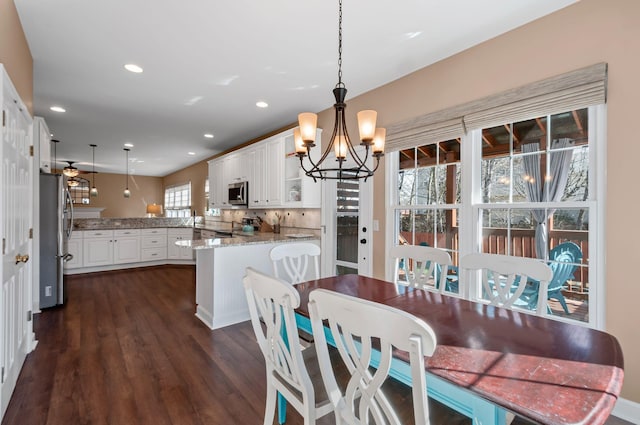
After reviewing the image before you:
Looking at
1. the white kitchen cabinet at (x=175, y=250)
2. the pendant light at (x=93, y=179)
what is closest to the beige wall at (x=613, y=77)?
the white kitchen cabinet at (x=175, y=250)

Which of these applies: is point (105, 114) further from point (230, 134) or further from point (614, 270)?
point (614, 270)

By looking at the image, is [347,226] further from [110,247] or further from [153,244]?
[110,247]

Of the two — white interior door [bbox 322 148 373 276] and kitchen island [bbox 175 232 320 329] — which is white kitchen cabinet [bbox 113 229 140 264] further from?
white interior door [bbox 322 148 373 276]

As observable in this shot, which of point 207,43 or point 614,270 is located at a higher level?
point 207,43

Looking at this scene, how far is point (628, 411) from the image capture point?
6.14 feet

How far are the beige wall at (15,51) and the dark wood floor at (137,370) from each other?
2120mm

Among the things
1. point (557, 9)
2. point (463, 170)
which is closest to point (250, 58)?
point (463, 170)

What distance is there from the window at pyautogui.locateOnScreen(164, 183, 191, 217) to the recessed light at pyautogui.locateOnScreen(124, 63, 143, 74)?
6.39 m

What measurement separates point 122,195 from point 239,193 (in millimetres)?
8097

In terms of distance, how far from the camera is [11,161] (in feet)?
6.39

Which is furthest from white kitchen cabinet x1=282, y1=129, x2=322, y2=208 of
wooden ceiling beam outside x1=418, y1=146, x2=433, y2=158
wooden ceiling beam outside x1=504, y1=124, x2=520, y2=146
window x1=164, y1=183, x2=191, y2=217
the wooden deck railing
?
window x1=164, y1=183, x2=191, y2=217

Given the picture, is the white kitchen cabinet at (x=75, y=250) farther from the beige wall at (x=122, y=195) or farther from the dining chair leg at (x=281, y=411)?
the beige wall at (x=122, y=195)

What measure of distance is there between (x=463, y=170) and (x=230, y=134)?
405cm

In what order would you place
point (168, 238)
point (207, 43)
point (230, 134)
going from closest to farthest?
point (207, 43) < point (230, 134) < point (168, 238)
